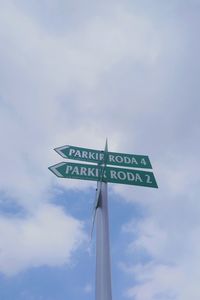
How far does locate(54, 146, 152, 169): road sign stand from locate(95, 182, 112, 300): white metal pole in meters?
0.61

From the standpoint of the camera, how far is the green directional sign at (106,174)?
15.5ft

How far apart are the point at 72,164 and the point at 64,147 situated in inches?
18.8

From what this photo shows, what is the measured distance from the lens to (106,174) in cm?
479

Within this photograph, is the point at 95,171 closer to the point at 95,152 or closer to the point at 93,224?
the point at 95,152

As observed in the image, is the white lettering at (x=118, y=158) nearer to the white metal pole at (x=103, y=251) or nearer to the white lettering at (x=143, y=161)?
the white lettering at (x=143, y=161)

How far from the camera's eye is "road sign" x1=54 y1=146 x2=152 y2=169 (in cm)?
514

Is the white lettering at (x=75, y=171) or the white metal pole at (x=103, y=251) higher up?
the white lettering at (x=75, y=171)

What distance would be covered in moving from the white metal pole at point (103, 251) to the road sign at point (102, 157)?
0.61m

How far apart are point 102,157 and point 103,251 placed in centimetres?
178

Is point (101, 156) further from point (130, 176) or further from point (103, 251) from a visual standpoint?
point (103, 251)

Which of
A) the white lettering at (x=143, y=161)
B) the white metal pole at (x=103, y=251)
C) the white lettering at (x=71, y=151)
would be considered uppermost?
the white lettering at (x=71, y=151)

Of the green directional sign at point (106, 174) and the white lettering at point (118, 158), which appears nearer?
the green directional sign at point (106, 174)

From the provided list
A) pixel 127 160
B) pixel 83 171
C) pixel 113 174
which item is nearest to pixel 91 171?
pixel 83 171

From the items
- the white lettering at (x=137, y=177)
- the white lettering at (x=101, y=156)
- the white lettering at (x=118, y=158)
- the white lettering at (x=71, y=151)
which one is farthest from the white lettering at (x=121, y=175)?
the white lettering at (x=71, y=151)
